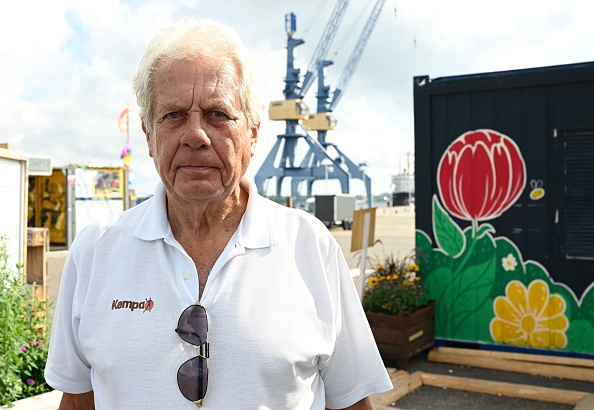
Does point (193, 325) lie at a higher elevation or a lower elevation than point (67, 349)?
higher

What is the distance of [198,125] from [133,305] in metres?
0.54

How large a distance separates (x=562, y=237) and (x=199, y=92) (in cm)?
495

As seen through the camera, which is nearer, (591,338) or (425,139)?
(591,338)

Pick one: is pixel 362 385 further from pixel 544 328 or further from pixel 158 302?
pixel 544 328

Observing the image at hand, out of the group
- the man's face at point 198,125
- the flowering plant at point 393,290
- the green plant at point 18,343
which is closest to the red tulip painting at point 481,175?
the flowering plant at point 393,290

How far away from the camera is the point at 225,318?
164 cm

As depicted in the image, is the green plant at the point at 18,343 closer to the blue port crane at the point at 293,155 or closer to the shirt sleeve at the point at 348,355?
the shirt sleeve at the point at 348,355

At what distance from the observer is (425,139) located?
6223 mm

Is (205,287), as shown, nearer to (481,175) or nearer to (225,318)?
(225,318)

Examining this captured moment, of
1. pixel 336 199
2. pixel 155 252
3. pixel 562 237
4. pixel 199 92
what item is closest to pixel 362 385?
pixel 155 252

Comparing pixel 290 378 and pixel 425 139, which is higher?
pixel 425 139

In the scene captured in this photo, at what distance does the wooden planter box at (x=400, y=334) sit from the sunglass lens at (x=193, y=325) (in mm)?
4210

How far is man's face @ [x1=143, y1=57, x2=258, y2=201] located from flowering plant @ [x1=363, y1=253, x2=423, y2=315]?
4.30m

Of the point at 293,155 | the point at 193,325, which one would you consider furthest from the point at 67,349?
the point at 293,155
